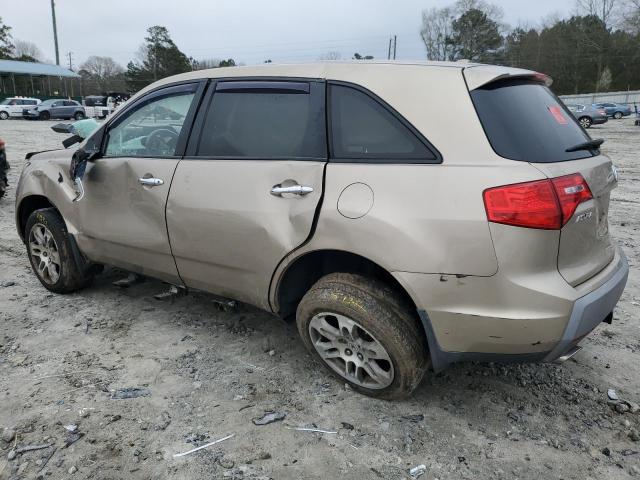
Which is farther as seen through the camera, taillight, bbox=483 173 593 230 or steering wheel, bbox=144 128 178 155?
steering wheel, bbox=144 128 178 155

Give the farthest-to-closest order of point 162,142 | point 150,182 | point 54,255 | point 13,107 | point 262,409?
point 13,107, point 54,255, point 162,142, point 150,182, point 262,409

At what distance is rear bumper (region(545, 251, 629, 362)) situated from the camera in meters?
2.25

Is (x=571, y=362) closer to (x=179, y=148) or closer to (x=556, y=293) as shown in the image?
(x=556, y=293)

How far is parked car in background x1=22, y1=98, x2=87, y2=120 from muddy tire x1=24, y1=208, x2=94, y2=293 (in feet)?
111

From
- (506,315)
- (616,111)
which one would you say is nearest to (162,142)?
(506,315)

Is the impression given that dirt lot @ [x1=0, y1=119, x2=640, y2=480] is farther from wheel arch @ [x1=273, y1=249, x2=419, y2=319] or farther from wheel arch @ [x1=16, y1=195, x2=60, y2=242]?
wheel arch @ [x1=16, y1=195, x2=60, y2=242]

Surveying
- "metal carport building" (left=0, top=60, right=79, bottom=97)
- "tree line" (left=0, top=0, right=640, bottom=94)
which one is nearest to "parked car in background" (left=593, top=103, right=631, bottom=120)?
"tree line" (left=0, top=0, right=640, bottom=94)

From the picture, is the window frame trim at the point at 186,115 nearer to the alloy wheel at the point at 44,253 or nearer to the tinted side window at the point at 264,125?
the tinted side window at the point at 264,125

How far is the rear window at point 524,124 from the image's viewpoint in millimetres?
2301

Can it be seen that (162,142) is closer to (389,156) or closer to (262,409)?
(389,156)

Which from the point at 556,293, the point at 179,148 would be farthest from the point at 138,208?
the point at 556,293

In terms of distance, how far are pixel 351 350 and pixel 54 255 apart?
2.71 meters

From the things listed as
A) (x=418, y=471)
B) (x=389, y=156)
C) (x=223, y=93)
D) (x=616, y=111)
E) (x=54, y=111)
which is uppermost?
(x=54, y=111)

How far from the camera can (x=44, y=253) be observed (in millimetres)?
4227
